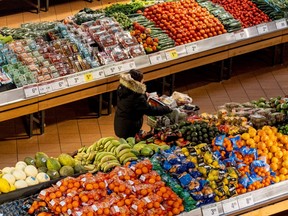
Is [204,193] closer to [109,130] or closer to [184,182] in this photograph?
[184,182]

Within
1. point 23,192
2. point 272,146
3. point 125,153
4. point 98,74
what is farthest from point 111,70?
point 23,192

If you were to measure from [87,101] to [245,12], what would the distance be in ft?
8.09

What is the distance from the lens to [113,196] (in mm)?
6711

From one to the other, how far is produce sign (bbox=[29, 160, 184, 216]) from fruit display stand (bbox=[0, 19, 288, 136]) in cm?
239

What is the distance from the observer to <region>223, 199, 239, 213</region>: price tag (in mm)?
6961

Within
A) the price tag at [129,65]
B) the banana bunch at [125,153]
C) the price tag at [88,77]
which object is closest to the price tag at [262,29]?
the price tag at [129,65]

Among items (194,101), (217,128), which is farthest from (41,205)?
(194,101)

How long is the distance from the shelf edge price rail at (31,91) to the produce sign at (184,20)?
2.04 m

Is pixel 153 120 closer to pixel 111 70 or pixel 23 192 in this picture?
pixel 111 70

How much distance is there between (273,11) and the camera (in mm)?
10867

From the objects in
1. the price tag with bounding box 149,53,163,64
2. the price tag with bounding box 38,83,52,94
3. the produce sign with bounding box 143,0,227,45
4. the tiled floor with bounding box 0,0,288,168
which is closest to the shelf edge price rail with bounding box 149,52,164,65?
the price tag with bounding box 149,53,163,64

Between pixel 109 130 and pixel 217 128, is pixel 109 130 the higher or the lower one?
the lower one

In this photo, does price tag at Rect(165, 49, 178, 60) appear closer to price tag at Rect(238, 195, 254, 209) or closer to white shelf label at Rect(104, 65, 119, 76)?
white shelf label at Rect(104, 65, 119, 76)

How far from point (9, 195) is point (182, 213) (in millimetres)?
1501
